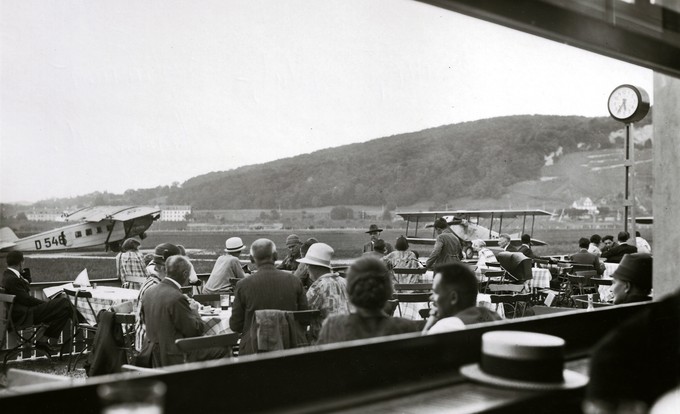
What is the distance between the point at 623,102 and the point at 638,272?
326 inches

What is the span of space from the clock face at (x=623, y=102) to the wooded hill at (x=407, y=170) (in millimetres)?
57469

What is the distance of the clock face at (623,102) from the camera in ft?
34.9

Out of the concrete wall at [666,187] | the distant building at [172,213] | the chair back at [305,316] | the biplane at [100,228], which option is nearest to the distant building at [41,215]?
the distant building at [172,213]

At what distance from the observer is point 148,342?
4.31 metres

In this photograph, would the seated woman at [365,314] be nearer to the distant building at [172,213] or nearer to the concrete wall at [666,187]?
the concrete wall at [666,187]

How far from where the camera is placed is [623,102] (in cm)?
1082

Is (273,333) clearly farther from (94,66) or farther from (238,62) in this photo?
(238,62)

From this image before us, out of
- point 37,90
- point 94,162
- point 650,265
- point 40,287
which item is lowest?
point 40,287

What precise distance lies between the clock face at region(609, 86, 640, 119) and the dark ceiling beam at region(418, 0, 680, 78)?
842 cm

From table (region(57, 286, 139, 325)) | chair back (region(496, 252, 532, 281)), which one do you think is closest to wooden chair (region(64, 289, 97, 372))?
table (region(57, 286, 139, 325))

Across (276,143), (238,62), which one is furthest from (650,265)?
(276,143)

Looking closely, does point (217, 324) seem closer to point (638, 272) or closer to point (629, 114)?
point (638, 272)

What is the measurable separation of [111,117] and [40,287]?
4581 cm

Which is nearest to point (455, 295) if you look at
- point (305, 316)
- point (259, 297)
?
point (305, 316)
